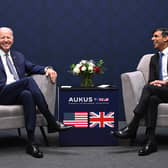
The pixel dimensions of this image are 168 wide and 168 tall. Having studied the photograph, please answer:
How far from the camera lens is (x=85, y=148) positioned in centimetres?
448

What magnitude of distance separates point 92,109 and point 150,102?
622 millimetres

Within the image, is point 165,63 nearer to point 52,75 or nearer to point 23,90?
point 52,75

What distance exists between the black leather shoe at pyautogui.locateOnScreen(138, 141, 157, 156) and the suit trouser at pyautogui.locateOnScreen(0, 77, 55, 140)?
931mm

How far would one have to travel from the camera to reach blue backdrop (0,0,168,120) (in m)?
6.30

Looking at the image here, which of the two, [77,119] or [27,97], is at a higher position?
[27,97]

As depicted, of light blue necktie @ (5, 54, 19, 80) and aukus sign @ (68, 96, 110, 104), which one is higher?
light blue necktie @ (5, 54, 19, 80)

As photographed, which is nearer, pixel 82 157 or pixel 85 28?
pixel 82 157

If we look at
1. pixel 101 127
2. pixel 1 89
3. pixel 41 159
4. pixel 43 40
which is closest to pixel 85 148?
pixel 101 127

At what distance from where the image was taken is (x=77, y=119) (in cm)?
456

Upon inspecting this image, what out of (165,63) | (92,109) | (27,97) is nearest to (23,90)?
(27,97)

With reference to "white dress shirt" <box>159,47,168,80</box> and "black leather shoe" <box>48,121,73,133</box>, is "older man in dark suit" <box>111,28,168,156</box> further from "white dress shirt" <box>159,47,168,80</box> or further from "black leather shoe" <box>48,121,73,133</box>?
"black leather shoe" <box>48,121,73,133</box>

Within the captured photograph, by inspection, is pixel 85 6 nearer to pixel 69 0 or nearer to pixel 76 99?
pixel 69 0

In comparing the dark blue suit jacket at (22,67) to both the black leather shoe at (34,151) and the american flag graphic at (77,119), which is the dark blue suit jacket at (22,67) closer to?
the american flag graphic at (77,119)

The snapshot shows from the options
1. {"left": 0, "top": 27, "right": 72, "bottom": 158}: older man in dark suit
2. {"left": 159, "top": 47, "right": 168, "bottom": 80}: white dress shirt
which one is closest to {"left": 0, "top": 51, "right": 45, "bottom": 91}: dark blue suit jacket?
{"left": 0, "top": 27, "right": 72, "bottom": 158}: older man in dark suit
